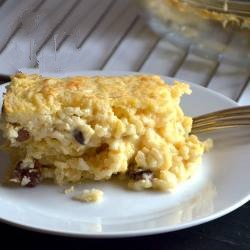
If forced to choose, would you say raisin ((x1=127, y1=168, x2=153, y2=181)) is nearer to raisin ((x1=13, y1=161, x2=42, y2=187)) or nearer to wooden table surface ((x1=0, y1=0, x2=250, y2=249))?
raisin ((x1=13, y1=161, x2=42, y2=187))

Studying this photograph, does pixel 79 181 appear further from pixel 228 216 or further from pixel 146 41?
pixel 146 41

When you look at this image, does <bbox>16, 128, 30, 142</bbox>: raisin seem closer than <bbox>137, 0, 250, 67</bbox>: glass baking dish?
Yes

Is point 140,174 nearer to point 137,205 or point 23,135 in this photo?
point 137,205

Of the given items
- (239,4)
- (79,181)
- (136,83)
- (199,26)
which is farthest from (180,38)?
(79,181)

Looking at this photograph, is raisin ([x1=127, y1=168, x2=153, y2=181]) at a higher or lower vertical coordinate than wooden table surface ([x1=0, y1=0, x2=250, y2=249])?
lower

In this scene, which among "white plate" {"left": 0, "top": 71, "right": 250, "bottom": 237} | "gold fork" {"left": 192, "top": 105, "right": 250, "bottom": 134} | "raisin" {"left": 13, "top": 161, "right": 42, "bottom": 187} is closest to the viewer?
"white plate" {"left": 0, "top": 71, "right": 250, "bottom": 237}

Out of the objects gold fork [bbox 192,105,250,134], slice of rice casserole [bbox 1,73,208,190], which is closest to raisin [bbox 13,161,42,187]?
slice of rice casserole [bbox 1,73,208,190]

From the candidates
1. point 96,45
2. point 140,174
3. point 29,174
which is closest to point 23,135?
point 29,174
